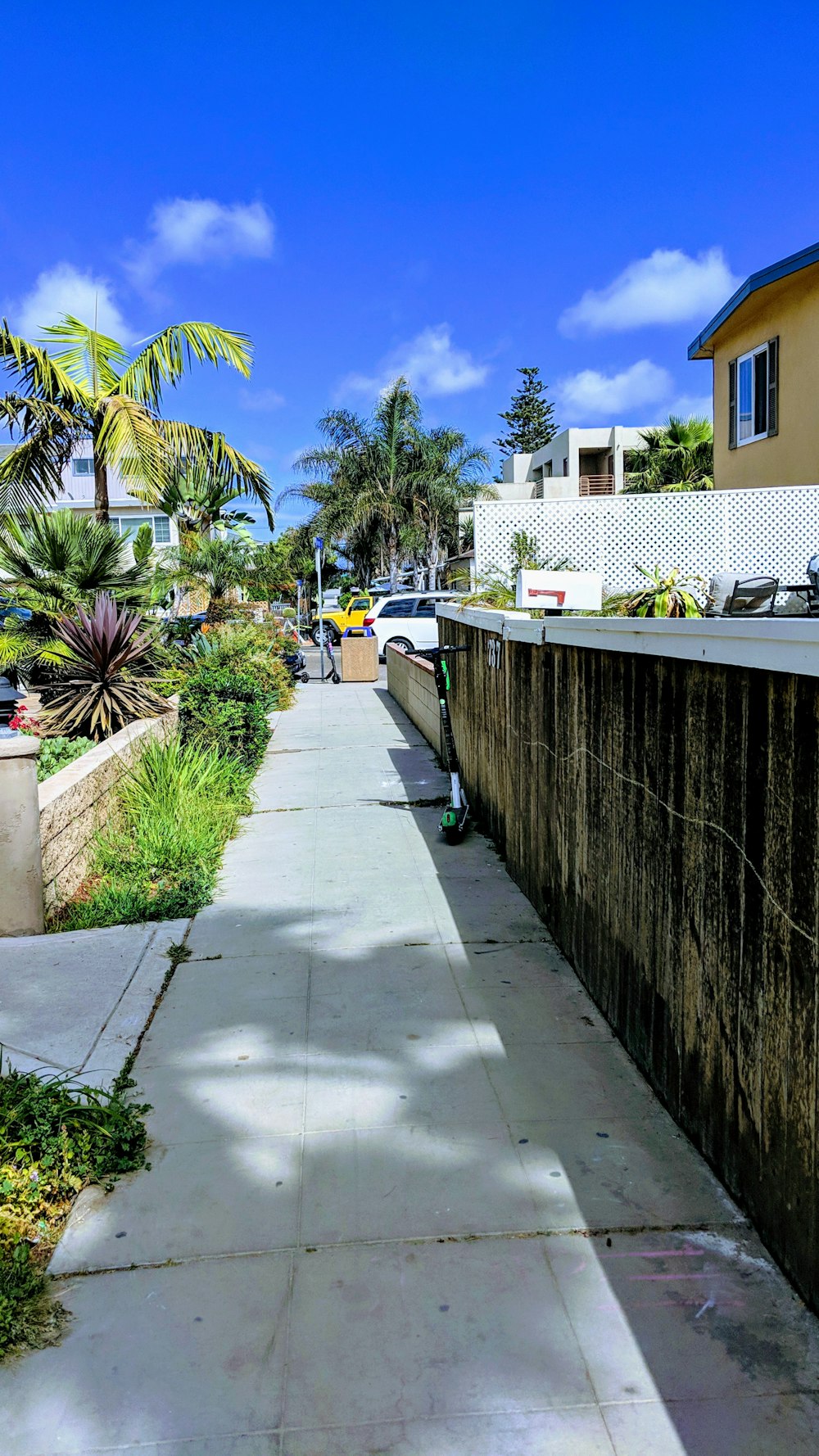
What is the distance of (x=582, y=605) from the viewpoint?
6.07m

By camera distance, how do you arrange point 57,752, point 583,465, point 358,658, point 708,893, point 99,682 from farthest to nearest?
point 583,465, point 358,658, point 99,682, point 57,752, point 708,893

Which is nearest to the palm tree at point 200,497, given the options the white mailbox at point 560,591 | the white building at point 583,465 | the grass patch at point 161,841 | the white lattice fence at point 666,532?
the white lattice fence at point 666,532

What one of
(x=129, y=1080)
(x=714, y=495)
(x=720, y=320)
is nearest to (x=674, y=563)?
(x=714, y=495)

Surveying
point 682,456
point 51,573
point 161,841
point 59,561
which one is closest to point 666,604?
point 161,841

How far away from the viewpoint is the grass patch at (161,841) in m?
6.19

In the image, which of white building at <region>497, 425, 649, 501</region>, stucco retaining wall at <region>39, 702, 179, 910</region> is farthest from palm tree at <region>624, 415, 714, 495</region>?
stucco retaining wall at <region>39, 702, 179, 910</region>

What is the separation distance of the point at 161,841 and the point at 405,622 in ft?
65.2

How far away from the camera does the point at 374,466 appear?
41.7 m

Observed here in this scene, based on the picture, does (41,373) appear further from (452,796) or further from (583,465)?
(583,465)

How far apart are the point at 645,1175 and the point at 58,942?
11.2 ft

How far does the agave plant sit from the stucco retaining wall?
1672mm

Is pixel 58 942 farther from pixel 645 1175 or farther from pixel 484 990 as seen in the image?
pixel 645 1175

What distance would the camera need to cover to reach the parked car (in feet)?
86.9

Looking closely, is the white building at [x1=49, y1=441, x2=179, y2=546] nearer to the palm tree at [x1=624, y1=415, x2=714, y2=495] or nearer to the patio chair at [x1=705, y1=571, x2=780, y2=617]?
the palm tree at [x1=624, y1=415, x2=714, y2=495]
